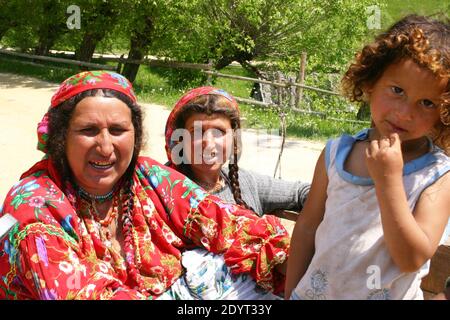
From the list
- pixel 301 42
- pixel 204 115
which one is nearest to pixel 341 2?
pixel 301 42

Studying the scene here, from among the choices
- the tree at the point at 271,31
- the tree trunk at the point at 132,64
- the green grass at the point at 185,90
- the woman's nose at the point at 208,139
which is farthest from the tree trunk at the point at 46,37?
the woman's nose at the point at 208,139

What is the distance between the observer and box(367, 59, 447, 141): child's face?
1.47 m

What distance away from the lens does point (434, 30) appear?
156 centimetres

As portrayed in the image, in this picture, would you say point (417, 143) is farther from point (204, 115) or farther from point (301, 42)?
point (301, 42)

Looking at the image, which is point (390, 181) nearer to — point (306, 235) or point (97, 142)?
point (306, 235)

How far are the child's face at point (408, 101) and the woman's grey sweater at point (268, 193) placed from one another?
Result: 93 cm

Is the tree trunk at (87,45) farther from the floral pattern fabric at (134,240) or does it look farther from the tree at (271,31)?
the floral pattern fabric at (134,240)

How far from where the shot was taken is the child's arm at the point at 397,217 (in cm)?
139

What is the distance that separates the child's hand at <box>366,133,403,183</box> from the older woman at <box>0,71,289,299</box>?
2.24 feet

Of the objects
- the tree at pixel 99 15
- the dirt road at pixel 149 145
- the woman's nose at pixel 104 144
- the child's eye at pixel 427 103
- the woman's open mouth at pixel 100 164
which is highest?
the tree at pixel 99 15

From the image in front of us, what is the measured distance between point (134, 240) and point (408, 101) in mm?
1029

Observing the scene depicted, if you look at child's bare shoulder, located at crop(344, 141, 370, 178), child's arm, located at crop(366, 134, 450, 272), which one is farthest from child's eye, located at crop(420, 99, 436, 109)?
child's bare shoulder, located at crop(344, 141, 370, 178)

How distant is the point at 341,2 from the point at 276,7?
5.55ft

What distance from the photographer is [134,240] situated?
2.02 m
